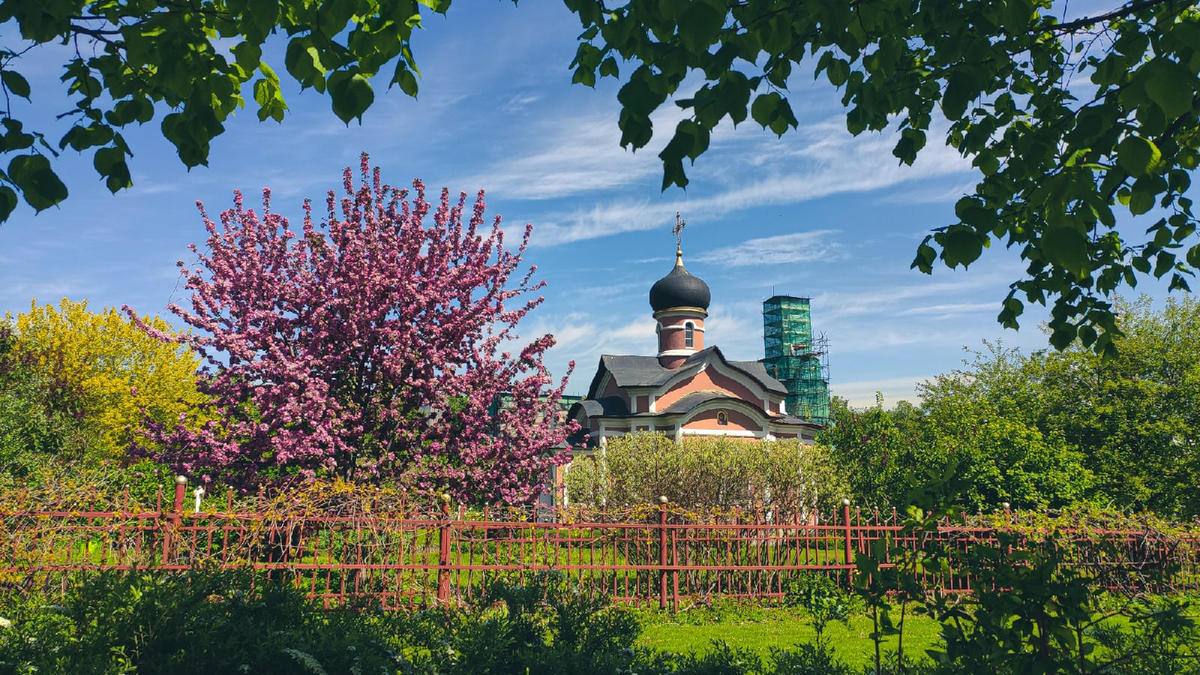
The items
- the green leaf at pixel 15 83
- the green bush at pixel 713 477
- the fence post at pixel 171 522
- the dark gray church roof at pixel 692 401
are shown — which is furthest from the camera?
the dark gray church roof at pixel 692 401

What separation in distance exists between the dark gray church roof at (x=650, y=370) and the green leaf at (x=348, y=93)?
1105 inches

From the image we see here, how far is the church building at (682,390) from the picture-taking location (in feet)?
97.0

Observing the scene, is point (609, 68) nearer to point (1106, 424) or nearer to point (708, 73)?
point (708, 73)

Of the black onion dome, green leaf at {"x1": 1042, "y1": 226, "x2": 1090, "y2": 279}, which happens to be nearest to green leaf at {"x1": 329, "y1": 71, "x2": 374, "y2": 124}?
green leaf at {"x1": 1042, "y1": 226, "x2": 1090, "y2": 279}

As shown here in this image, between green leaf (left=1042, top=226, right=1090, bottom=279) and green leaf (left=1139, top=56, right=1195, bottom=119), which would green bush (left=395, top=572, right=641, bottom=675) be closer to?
green leaf (left=1042, top=226, right=1090, bottom=279)

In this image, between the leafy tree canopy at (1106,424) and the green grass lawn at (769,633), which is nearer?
the green grass lawn at (769,633)

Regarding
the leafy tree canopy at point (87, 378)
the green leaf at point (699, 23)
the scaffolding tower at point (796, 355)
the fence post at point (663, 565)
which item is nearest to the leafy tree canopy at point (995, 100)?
the green leaf at point (699, 23)

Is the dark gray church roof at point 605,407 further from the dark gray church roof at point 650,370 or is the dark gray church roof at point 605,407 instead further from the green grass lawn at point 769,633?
the green grass lawn at point 769,633

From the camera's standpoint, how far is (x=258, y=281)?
41.1 ft

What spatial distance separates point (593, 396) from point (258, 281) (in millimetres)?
25267

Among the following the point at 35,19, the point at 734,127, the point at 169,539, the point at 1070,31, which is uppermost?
the point at 1070,31

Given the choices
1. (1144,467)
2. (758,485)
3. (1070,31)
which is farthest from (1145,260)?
(1144,467)

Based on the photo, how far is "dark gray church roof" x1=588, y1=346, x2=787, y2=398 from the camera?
31.8 metres

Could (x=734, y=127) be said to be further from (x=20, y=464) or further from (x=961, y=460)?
(x=20, y=464)
